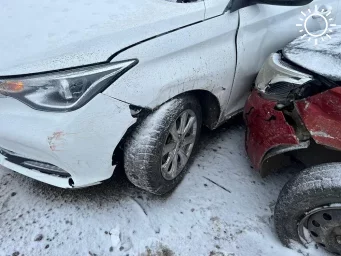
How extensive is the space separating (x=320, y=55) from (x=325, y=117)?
1.69 feet

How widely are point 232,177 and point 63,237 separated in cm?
125

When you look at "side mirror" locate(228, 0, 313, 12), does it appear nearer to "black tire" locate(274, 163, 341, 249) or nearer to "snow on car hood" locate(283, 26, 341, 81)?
"snow on car hood" locate(283, 26, 341, 81)

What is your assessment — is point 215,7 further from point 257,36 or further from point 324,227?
point 324,227

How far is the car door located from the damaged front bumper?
181 millimetres

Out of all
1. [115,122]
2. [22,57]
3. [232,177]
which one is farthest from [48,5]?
[232,177]

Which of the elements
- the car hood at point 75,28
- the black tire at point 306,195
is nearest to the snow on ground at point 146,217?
the black tire at point 306,195

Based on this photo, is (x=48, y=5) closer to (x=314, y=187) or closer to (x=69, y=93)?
(x=69, y=93)

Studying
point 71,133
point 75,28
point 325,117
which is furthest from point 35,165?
point 325,117

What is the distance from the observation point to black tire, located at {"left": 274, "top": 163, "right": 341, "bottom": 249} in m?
1.94

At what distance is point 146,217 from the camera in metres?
2.45

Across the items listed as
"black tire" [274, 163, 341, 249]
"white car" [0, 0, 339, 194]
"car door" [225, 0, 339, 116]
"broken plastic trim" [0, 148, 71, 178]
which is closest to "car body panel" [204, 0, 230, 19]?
"white car" [0, 0, 339, 194]

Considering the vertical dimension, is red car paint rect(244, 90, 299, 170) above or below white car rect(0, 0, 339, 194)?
below

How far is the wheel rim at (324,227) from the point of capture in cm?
202

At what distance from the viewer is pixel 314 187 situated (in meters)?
1.97
